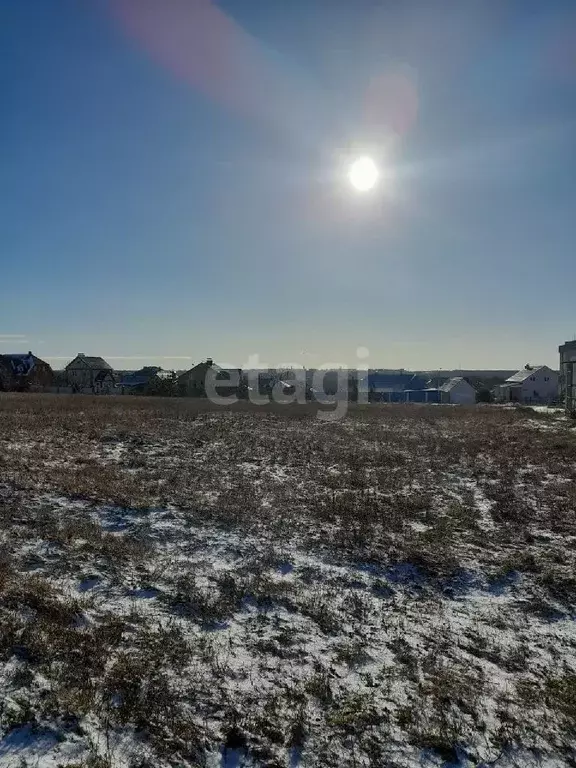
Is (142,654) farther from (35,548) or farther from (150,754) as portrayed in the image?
(35,548)

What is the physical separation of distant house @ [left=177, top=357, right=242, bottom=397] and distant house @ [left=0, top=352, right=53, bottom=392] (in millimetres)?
19329

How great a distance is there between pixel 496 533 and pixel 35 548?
8.10m

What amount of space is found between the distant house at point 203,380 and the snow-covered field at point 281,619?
55.6m

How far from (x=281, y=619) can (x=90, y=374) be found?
79.4m

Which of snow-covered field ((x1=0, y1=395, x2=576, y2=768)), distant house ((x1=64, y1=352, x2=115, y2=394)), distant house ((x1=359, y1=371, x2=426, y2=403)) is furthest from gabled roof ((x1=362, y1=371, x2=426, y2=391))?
snow-covered field ((x1=0, y1=395, x2=576, y2=768))

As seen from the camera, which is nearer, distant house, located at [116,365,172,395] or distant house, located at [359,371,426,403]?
distant house, located at [116,365,172,395]

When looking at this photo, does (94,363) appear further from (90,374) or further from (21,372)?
(21,372)

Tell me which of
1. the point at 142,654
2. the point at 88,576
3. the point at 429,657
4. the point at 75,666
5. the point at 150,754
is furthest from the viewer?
the point at 88,576

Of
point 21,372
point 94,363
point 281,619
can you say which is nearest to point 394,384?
point 94,363

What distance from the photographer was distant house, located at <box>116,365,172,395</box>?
2518 inches

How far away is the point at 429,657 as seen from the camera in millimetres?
5273

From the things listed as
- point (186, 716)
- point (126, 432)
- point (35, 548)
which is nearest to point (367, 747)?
point (186, 716)

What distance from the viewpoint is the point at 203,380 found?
70.8 m

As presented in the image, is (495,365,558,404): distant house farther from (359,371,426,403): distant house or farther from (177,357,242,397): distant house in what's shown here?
(177,357,242,397): distant house
